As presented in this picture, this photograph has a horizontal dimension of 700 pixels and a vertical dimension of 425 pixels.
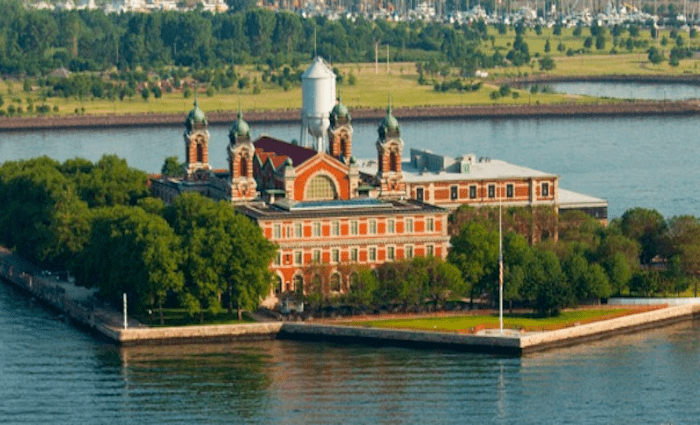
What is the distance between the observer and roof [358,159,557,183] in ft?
509

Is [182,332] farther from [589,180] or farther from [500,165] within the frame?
[589,180]

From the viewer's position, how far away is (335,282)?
431ft

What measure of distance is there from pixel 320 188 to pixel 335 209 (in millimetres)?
6213

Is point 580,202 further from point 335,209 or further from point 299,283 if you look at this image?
point 299,283

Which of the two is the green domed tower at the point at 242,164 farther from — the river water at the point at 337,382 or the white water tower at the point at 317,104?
the white water tower at the point at 317,104

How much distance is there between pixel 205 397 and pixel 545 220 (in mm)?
42732

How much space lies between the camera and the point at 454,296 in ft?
429

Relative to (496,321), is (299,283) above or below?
above

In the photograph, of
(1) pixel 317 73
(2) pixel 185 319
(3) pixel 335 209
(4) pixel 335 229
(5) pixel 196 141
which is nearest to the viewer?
(2) pixel 185 319

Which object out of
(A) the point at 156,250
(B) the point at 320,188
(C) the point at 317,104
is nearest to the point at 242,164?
(B) the point at 320,188

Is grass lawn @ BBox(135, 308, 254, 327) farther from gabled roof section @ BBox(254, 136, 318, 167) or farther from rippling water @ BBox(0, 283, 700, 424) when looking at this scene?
gabled roof section @ BBox(254, 136, 318, 167)

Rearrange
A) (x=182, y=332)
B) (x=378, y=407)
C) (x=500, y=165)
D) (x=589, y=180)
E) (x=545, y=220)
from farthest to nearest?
1. (x=589, y=180)
2. (x=500, y=165)
3. (x=545, y=220)
4. (x=182, y=332)
5. (x=378, y=407)

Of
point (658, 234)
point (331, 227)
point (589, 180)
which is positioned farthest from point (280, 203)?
point (589, 180)

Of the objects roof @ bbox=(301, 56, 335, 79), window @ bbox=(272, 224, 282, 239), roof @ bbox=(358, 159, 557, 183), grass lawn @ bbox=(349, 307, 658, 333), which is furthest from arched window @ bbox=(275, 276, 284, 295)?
roof @ bbox=(301, 56, 335, 79)
